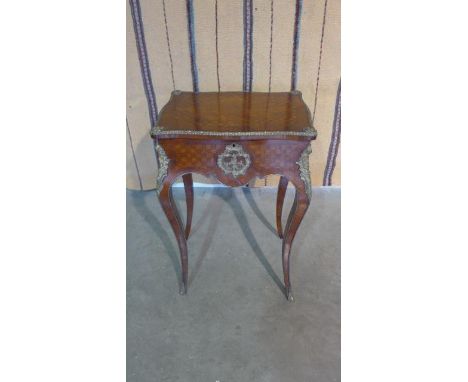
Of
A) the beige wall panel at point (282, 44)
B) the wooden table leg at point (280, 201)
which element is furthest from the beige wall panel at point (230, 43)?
the wooden table leg at point (280, 201)

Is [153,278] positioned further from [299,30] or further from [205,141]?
[299,30]

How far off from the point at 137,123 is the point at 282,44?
72 centimetres

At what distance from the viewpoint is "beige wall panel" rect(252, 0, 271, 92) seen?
4.65ft

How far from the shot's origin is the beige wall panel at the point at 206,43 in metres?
1.42

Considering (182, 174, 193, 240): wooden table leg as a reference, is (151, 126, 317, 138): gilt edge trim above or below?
above

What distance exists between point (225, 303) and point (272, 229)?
456mm

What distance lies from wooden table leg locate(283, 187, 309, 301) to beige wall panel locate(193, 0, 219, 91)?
2.17ft

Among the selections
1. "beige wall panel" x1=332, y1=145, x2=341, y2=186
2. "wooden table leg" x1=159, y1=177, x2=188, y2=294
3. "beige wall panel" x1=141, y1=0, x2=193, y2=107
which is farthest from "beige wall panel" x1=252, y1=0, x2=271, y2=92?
"wooden table leg" x1=159, y1=177, x2=188, y2=294

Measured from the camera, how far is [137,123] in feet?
5.66

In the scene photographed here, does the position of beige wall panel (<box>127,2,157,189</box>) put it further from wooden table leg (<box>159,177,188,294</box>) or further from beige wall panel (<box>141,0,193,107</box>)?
wooden table leg (<box>159,177,188,294</box>)

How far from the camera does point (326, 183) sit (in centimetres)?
193

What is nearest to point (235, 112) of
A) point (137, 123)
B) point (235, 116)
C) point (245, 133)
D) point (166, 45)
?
point (235, 116)

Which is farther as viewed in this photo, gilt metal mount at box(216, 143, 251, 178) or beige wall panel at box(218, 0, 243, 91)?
beige wall panel at box(218, 0, 243, 91)

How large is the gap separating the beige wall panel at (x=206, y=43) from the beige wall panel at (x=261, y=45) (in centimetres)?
16
